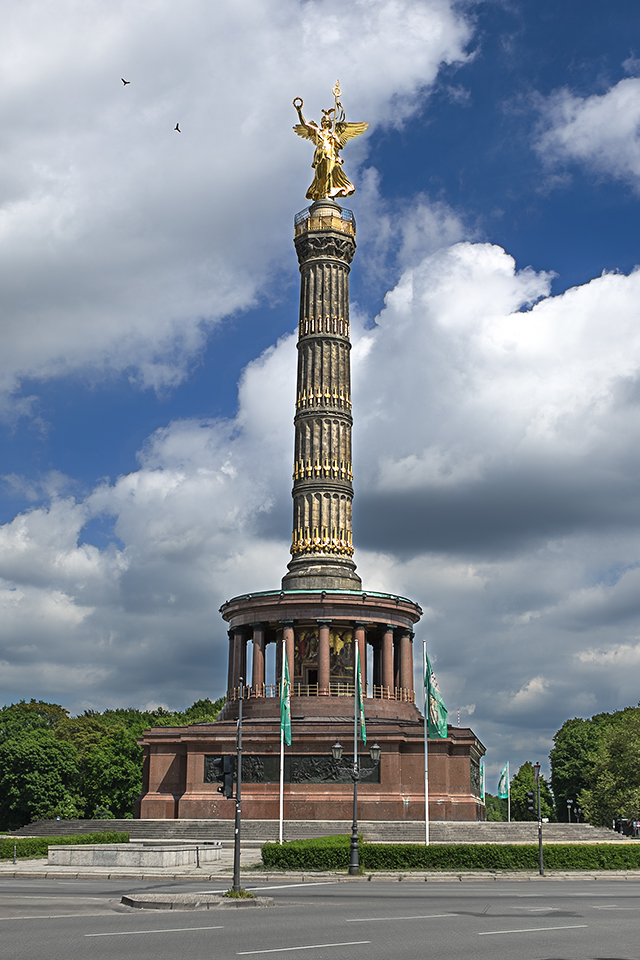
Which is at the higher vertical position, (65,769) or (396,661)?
(396,661)

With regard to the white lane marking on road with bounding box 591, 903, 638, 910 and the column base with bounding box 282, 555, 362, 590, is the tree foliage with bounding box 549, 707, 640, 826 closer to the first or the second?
the column base with bounding box 282, 555, 362, 590

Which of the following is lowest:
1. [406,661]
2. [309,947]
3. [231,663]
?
[309,947]

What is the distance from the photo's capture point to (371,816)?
47.2 m

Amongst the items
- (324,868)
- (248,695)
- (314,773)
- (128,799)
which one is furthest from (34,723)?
(324,868)

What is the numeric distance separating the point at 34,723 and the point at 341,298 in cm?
4459

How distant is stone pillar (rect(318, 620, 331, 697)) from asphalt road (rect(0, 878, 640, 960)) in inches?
1001

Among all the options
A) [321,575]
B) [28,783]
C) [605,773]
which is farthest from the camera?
[605,773]

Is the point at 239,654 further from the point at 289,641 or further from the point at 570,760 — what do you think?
the point at 570,760

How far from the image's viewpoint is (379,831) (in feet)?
143

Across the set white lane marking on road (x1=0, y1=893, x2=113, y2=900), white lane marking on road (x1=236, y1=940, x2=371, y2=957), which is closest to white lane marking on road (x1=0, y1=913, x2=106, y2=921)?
white lane marking on road (x1=0, y1=893, x2=113, y2=900)

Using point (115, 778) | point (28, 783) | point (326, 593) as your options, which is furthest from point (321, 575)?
point (115, 778)

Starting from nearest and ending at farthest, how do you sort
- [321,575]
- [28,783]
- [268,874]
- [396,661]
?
[268,874], [321,575], [396,661], [28,783]

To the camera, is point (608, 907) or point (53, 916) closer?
point (53, 916)

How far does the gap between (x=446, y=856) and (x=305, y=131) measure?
48142mm
